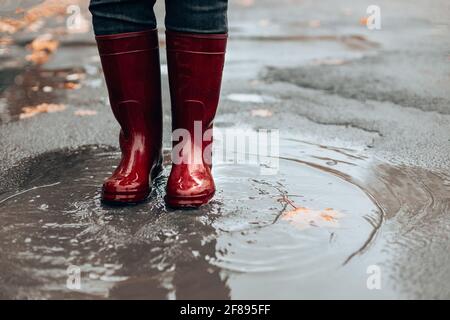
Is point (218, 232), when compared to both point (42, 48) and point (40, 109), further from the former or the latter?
point (42, 48)

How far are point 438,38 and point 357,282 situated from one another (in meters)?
3.86

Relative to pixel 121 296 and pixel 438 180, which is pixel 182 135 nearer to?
Answer: pixel 121 296

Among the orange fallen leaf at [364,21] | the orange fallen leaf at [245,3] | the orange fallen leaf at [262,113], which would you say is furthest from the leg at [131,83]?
the orange fallen leaf at [245,3]

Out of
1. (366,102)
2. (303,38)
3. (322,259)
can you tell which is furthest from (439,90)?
(322,259)

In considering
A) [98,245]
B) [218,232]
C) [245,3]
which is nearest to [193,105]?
[218,232]

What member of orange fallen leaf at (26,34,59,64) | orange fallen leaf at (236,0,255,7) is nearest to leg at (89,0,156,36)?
orange fallen leaf at (26,34,59,64)

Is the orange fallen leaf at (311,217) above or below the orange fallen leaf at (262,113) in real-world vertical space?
above

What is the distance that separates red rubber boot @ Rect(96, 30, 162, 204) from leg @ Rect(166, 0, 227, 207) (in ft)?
0.30

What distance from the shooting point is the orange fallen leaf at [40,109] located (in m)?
3.41

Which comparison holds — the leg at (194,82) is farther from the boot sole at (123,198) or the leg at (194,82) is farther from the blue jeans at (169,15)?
the boot sole at (123,198)

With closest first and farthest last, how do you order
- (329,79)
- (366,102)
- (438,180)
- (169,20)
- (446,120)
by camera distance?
(169,20) → (438,180) → (446,120) → (366,102) → (329,79)

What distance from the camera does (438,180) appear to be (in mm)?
2389

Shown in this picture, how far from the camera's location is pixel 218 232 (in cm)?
195

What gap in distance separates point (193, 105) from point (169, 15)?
30 cm
